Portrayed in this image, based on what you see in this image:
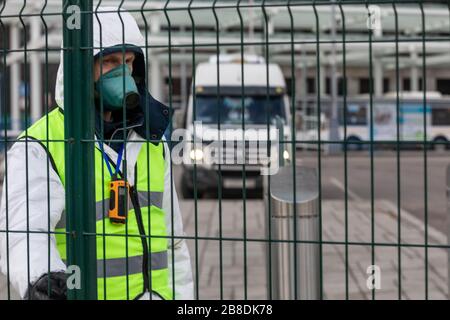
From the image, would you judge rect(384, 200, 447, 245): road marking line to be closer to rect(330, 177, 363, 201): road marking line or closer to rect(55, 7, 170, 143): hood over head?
rect(330, 177, 363, 201): road marking line

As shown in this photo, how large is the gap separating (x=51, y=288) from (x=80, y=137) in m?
0.55

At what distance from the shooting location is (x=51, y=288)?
2.52 metres

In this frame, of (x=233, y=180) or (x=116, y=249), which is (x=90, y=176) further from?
(x=233, y=180)

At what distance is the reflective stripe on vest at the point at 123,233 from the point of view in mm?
2643

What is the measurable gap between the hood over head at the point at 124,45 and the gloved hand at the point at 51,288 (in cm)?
60

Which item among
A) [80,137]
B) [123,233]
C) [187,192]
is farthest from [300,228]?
[187,192]

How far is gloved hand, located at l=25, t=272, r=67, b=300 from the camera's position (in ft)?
8.04

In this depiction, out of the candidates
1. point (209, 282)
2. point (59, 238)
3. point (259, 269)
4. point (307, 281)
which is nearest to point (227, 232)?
point (259, 269)

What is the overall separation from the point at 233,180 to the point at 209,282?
18.1 ft

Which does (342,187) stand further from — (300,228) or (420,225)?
(300,228)

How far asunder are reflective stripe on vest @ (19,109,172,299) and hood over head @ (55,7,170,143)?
0.08 meters

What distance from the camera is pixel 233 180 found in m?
12.3

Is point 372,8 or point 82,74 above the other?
point 372,8

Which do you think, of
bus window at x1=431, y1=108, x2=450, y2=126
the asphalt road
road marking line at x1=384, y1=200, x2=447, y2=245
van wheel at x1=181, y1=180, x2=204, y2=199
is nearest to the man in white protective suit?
road marking line at x1=384, y1=200, x2=447, y2=245
